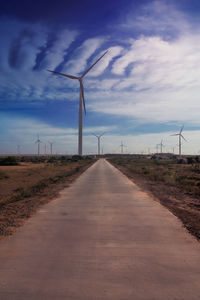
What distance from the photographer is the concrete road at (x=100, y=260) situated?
4.81 metres

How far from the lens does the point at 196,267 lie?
5.82 metres

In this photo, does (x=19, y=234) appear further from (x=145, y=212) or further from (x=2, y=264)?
(x=145, y=212)

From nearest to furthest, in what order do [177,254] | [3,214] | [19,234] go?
[177,254], [19,234], [3,214]

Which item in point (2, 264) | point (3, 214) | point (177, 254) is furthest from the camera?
point (3, 214)

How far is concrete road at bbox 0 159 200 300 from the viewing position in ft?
15.8

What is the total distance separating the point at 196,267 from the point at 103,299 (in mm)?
2325

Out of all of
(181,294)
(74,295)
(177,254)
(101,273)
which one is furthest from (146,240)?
(74,295)

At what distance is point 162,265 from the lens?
5961 mm

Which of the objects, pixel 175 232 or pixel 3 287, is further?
pixel 175 232

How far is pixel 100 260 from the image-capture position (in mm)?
6254

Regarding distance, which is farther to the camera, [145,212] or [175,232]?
[145,212]

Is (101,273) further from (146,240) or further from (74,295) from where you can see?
(146,240)

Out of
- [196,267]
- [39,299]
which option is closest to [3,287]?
[39,299]

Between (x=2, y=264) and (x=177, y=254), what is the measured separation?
3980 mm
